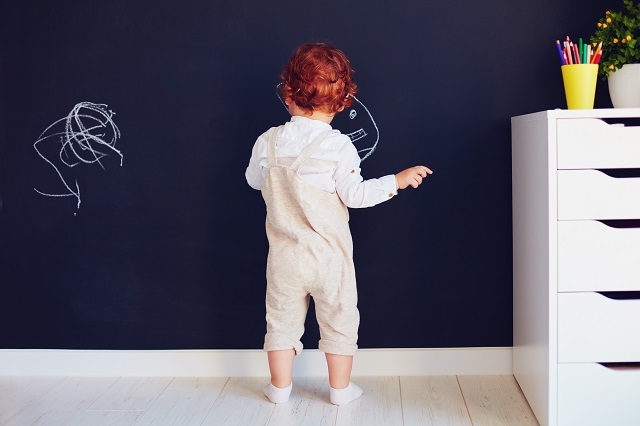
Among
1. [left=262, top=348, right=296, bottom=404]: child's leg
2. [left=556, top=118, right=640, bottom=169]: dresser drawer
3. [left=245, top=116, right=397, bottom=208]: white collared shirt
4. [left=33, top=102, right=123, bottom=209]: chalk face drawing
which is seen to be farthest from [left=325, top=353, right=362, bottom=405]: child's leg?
[left=33, top=102, right=123, bottom=209]: chalk face drawing

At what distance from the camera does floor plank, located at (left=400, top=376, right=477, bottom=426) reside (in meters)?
2.01

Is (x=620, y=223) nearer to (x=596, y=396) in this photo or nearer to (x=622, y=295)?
(x=622, y=295)

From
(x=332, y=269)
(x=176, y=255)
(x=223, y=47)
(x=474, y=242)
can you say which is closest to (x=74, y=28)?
(x=223, y=47)

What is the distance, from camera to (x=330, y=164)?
2039 mm

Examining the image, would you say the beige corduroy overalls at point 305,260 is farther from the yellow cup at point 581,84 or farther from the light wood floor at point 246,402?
the yellow cup at point 581,84

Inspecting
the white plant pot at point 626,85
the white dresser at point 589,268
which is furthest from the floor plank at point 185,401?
the white plant pot at point 626,85

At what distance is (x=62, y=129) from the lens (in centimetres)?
237

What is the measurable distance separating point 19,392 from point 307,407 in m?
0.81

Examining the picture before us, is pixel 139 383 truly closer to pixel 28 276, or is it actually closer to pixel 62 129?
pixel 28 276

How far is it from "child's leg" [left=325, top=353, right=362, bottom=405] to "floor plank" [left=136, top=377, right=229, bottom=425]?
0.32 metres

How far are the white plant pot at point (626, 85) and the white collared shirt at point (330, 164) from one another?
581mm

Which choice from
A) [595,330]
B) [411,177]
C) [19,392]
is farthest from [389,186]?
[19,392]

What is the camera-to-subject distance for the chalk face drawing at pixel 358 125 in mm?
2291

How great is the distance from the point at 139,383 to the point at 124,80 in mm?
849
